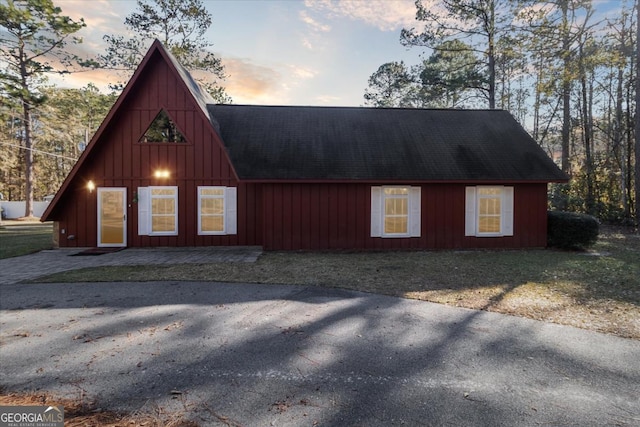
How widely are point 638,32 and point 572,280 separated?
46.8ft

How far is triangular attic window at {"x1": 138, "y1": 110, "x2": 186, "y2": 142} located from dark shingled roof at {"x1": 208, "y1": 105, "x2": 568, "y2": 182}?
5.47 ft

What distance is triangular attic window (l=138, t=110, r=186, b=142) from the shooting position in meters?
11.1

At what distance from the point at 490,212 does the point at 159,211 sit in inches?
453

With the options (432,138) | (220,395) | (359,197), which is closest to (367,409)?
(220,395)

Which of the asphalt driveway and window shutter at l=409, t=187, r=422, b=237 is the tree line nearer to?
window shutter at l=409, t=187, r=422, b=237

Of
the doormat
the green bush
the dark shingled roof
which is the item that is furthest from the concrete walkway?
the green bush

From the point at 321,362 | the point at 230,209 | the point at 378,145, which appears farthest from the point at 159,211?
the point at 321,362

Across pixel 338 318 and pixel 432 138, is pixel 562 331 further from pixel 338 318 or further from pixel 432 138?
pixel 432 138

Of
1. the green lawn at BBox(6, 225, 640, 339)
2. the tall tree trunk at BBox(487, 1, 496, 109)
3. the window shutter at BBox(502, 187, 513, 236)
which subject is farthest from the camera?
the tall tree trunk at BBox(487, 1, 496, 109)

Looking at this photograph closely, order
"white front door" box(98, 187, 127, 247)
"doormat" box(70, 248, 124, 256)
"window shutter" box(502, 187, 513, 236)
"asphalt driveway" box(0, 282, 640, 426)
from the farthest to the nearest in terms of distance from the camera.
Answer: "window shutter" box(502, 187, 513, 236), "white front door" box(98, 187, 127, 247), "doormat" box(70, 248, 124, 256), "asphalt driveway" box(0, 282, 640, 426)

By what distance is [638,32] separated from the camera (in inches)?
549

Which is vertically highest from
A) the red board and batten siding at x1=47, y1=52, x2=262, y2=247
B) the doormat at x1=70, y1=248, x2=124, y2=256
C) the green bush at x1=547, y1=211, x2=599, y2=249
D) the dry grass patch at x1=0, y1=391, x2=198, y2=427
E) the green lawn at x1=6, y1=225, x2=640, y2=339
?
the red board and batten siding at x1=47, y1=52, x2=262, y2=247

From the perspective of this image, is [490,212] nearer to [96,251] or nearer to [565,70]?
[565,70]

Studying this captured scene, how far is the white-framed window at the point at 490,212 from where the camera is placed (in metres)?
11.3
